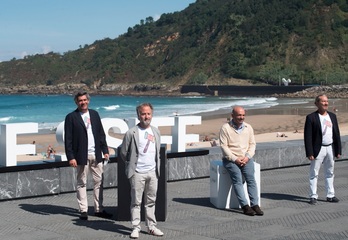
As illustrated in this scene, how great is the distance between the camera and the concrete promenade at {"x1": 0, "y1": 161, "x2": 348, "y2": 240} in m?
7.81

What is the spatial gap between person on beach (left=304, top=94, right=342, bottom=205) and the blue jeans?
101cm

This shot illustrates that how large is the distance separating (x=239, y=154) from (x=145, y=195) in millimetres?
1737

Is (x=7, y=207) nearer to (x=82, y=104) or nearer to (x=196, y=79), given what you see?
(x=82, y=104)

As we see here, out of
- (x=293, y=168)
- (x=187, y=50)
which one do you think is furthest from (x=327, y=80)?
(x=293, y=168)

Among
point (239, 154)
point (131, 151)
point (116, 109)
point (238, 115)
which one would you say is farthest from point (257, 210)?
point (116, 109)

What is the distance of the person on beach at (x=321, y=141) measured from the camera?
9.72 metres

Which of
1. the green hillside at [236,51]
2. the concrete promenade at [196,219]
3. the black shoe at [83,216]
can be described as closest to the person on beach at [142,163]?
the concrete promenade at [196,219]

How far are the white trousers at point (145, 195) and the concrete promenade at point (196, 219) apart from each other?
0.65 ft

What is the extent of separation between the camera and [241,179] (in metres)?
9.17

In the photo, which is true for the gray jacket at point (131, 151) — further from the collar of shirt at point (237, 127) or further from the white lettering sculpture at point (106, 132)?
the white lettering sculpture at point (106, 132)

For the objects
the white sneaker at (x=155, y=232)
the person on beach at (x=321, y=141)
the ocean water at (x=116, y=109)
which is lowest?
the ocean water at (x=116, y=109)

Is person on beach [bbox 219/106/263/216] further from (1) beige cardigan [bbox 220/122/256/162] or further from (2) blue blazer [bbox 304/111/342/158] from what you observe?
(2) blue blazer [bbox 304/111/342/158]

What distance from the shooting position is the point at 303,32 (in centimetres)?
12550

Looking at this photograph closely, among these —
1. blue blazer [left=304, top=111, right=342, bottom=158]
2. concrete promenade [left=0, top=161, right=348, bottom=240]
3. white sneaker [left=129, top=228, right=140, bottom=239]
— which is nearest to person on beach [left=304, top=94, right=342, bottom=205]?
blue blazer [left=304, top=111, right=342, bottom=158]
